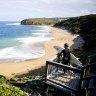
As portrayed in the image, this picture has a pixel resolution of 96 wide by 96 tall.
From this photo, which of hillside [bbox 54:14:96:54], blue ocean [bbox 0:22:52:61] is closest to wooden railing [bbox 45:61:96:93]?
hillside [bbox 54:14:96:54]

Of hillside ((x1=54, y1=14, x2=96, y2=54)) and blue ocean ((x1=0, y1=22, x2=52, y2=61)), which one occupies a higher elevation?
hillside ((x1=54, y1=14, x2=96, y2=54))

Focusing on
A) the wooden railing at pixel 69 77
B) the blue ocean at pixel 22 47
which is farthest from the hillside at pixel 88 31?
the wooden railing at pixel 69 77

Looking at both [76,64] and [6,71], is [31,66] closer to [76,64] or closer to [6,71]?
[6,71]

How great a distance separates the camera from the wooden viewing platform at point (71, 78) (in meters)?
8.95

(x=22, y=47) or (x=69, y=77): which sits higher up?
(x=69, y=77)

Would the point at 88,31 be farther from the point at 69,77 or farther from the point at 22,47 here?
the point at 69,77

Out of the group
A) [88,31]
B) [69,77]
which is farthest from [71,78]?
[88,31]

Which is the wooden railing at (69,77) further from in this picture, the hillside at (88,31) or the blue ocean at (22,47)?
the blue ocean at (22,47)

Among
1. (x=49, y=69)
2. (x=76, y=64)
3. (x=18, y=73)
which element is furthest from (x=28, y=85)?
(x=18, y=73)

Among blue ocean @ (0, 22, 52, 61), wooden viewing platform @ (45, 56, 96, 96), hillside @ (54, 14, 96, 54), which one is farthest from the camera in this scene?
blue ocean @ (0, 22, 52, 61)

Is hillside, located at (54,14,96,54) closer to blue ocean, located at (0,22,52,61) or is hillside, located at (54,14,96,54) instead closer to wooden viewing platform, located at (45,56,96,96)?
blue ocean, located at (0,22,52,61)

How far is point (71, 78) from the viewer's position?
36.0 feet

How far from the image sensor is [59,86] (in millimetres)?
9953

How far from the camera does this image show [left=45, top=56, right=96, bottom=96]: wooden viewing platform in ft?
29.4
